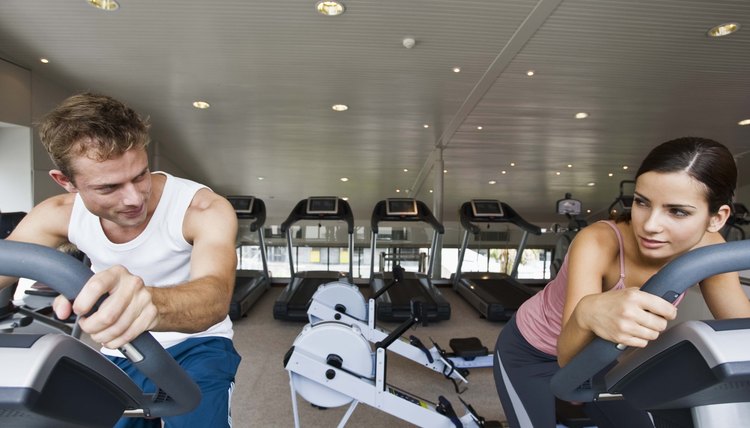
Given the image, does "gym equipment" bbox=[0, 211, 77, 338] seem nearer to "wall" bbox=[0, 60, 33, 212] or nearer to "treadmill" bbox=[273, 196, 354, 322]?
"treadmill" bbox=[273, 196, 354, 322]

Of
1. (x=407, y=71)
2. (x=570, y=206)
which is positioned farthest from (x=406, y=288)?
(x=407, y=71)

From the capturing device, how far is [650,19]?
4.11 m

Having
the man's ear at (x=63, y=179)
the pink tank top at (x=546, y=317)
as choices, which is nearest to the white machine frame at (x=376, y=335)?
the pink tank top at (x=546, y=317)

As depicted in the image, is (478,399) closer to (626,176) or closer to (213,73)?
(213,73)

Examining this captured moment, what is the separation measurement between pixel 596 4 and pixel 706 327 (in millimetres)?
4423

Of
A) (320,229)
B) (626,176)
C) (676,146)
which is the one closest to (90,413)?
(676,146)

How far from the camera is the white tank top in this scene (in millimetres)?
1235

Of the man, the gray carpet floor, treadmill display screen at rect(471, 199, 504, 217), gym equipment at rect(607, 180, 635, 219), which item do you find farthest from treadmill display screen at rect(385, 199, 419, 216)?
the man

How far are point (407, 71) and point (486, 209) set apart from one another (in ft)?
7.70

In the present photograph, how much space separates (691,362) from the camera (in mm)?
531

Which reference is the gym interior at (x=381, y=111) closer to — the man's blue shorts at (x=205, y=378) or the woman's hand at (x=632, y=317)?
the woman's hand at (x=632, y=317)

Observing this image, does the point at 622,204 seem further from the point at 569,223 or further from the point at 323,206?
the point at 323,206

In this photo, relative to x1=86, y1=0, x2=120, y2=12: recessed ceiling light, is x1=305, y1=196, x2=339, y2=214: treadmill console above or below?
below

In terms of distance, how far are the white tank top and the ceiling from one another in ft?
11.1
